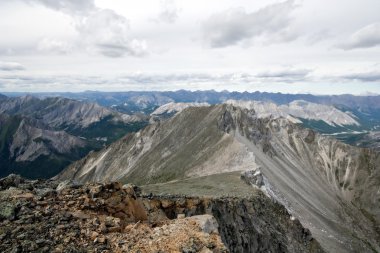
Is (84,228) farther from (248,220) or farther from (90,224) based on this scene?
(248,220)

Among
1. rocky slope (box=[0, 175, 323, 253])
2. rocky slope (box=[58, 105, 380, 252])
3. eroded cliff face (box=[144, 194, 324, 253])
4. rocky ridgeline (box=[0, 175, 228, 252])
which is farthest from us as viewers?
rocky slope (box=[58, 105, 380, 252])

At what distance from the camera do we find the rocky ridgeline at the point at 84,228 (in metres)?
20.2

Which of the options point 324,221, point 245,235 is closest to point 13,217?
point 245,235


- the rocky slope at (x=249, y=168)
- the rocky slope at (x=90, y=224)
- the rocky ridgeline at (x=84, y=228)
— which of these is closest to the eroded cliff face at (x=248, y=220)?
the rocky slope at (x=249, y=168)

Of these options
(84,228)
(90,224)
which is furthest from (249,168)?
(84,228)

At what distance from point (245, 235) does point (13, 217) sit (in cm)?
5341

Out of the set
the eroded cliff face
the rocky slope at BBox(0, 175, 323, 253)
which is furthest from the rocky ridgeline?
the eroded cliff face

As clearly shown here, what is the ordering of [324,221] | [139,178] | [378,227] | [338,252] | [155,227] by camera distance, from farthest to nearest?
[378,227], [139,178], [324,221], [338,252], [155,227]

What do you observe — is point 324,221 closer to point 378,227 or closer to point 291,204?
point 291,204

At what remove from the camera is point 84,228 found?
2194cm

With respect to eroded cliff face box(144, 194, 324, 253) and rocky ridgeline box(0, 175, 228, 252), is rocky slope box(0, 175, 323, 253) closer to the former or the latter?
rocky ridgeline box(0, 175, 228, 252)

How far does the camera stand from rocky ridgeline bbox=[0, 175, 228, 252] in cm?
2020

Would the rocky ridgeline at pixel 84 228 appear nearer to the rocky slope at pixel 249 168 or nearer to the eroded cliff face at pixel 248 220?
the eroded cliff face at pixel 248 220

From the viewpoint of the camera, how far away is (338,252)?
10431 centimetres
